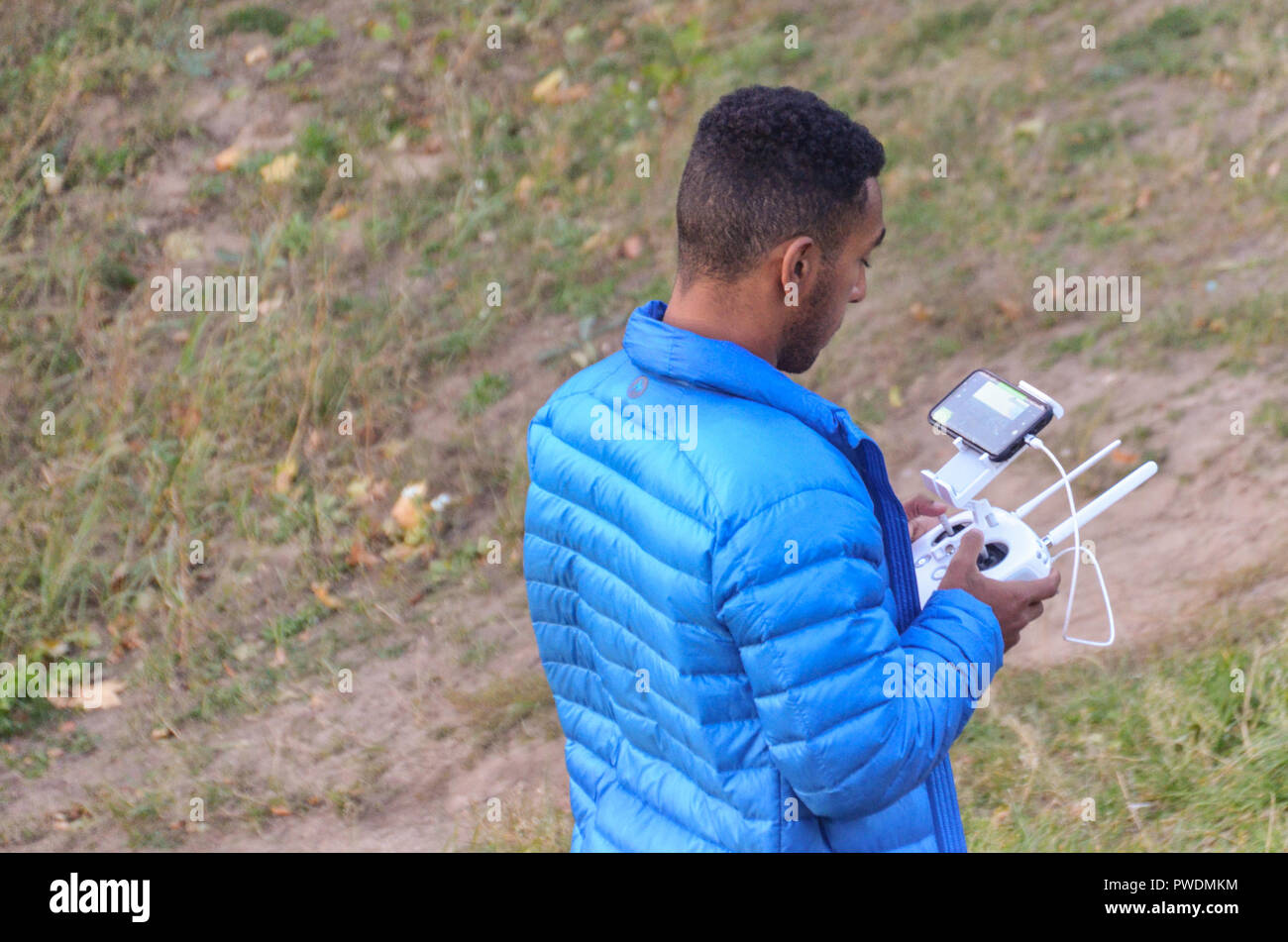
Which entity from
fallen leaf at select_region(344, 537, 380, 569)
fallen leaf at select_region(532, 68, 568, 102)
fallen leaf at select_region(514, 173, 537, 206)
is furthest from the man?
fallen leaf at select_region(532, 68, 568, 102)

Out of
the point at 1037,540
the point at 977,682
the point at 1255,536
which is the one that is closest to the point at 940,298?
the point at 1255,536

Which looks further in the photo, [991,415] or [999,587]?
[991,415]

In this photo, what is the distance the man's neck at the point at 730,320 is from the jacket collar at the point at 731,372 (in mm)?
37

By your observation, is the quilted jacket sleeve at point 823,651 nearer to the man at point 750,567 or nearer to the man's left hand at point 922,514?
the man at point 750,567

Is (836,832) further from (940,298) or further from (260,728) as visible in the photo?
(940,298)

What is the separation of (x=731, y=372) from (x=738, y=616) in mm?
344

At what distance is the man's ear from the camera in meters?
1.83

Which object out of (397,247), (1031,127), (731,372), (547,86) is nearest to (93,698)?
(397,247)

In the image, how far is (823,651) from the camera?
1.64 metres

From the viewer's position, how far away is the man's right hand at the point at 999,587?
77.1 inches

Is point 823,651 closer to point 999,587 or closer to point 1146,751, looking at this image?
point 999,587

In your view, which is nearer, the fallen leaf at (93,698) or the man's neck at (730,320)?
the man's neck at (730,320)

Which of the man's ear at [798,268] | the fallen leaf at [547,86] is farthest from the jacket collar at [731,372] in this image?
the fallen leaf at [547,86]

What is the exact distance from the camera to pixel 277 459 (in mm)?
5680
